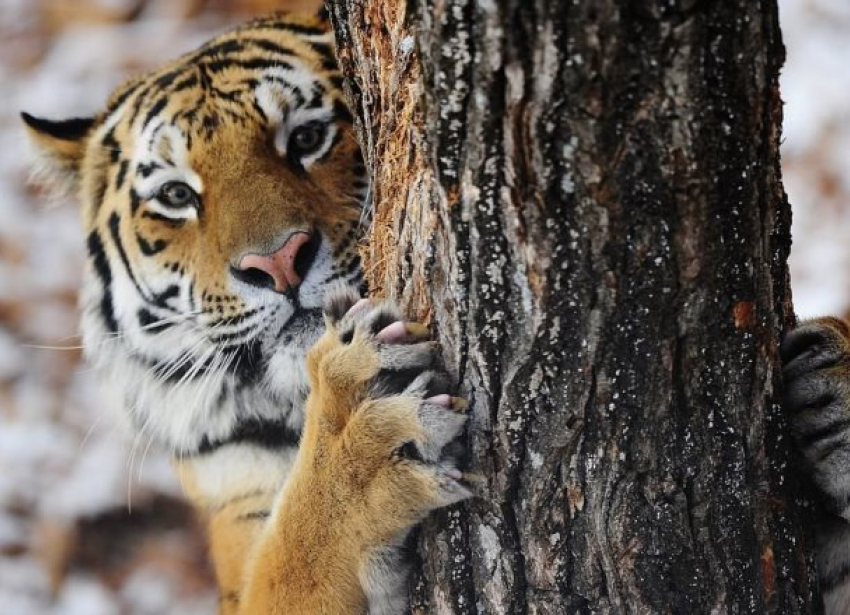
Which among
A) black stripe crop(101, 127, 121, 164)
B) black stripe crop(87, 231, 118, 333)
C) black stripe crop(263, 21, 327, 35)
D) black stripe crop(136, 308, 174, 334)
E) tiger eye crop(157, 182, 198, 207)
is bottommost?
black stripe crop(136, 308, 174, 334)

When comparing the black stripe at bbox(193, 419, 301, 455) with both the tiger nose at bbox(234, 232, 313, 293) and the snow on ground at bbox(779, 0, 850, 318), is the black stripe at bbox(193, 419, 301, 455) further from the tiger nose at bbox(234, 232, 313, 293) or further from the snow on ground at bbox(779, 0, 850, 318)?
the snow on ground at bbox(779, 0, 850, 318)

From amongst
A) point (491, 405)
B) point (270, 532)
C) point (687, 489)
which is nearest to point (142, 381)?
point (270, 532)

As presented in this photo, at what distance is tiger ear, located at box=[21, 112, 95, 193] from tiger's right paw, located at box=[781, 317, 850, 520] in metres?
1.25

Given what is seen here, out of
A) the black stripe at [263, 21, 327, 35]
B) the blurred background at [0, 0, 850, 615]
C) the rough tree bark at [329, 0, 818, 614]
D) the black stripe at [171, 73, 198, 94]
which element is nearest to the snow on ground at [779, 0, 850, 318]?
the blurred background at [0, 0, 850, 615]

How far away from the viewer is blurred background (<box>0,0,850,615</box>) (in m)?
3.29

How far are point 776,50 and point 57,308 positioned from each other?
329cm

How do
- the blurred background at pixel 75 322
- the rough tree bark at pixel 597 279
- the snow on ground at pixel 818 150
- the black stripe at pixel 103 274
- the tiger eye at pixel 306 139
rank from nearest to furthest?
the rough tree bark at pixel 597 279, the tiger eye at pixel 306 139, the black stripe at pixel 103 274, the snow on ground at pixel 818 150, the blurred background at pixel 75 322

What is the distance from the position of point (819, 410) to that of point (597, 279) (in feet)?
1.22

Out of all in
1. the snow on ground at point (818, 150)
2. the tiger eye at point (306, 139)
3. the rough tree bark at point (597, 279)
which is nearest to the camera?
the rough tree bark at point (597, 279)

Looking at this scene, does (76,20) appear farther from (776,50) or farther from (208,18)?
(776,50)

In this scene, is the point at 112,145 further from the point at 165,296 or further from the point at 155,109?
the point at 165,296

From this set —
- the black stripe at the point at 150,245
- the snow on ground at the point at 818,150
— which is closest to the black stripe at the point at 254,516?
the black stripe at the point at 150,245

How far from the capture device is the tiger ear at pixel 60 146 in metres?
1.85

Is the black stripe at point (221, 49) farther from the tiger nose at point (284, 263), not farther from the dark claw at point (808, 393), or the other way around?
the dark claw at point (808, 393)
